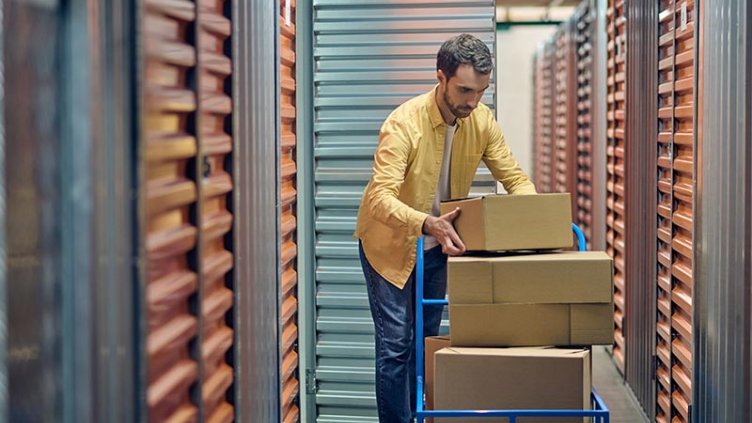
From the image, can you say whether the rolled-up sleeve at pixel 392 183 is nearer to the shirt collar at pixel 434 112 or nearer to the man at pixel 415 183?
the man at pixel 415 183

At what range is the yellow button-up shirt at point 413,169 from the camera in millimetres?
4609

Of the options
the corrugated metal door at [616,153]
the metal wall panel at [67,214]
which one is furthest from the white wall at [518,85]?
the metal wall panel at [67,214]

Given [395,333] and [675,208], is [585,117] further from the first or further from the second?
[395,333]

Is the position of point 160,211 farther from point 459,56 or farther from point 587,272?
point 459,56

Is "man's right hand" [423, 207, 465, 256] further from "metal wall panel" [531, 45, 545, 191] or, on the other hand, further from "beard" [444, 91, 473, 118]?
"metal wall panel" [531, 45, 545, 191]

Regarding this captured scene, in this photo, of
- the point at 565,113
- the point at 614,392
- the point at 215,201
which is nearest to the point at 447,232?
the point at 215,201

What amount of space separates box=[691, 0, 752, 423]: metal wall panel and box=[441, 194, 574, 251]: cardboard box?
0.59 meters

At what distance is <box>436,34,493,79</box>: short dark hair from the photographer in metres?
4.48

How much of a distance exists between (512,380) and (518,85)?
43.7ft

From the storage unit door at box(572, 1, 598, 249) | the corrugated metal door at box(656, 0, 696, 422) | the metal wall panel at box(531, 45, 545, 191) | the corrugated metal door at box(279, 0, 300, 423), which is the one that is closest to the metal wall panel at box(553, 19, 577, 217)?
the storage unit door at box(572, 1, 598, 249)

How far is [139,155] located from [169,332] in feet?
1.63

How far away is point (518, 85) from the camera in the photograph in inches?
664

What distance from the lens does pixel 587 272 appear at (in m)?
3.95

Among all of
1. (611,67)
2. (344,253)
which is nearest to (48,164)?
(344,253)
